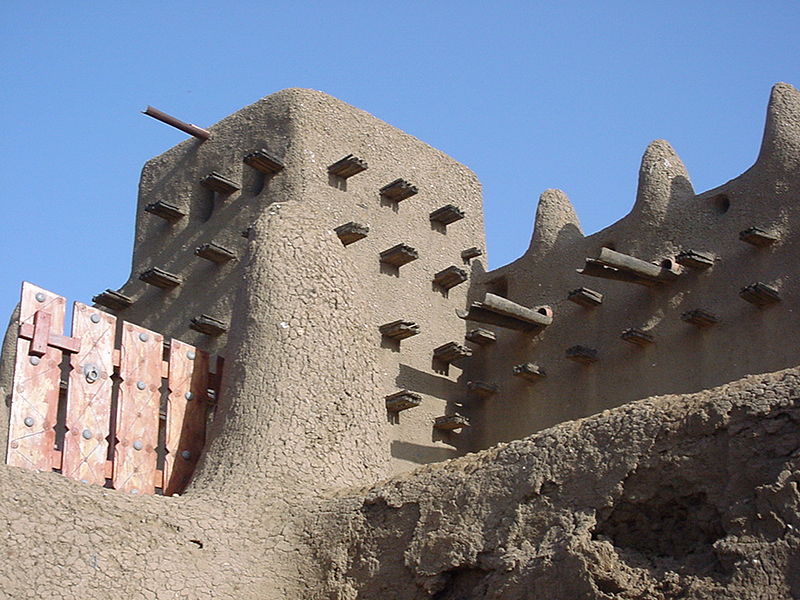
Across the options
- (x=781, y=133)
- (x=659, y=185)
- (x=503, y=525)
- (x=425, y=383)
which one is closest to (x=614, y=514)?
(x=503, y=525)

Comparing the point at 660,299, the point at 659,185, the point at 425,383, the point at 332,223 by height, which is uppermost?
the point at 659,185

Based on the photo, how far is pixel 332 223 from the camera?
14109 millimetres

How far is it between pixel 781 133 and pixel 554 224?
2933mm

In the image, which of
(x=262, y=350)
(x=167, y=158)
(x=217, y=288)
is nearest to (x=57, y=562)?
(x=262, y=350)

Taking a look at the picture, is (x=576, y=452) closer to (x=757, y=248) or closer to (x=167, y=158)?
(x=757, y=248)

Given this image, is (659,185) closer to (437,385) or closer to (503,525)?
(437,385)

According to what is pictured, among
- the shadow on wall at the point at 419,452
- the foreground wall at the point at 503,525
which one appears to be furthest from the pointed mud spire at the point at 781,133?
the foreground wall at the point at 503,525

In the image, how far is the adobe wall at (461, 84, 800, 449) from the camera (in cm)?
1298

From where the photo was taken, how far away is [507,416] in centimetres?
1466

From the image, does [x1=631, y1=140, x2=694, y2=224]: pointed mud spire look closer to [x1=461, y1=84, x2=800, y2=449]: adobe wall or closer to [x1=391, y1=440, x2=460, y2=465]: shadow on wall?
[x1=461, y1=84, x2=800, y2=449]: adobe wall

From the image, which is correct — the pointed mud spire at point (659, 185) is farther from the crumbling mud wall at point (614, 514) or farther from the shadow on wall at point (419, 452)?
the crumbling mud wall at point (614, 514)

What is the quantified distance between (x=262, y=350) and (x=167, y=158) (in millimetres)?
5679

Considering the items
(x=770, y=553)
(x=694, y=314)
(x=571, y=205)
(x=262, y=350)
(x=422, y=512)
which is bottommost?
(x=770, y=553)

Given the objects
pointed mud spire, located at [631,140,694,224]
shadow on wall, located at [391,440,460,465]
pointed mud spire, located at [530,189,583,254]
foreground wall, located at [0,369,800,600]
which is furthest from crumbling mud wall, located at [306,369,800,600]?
pointed mud spire, located at [530,189,583,254]
